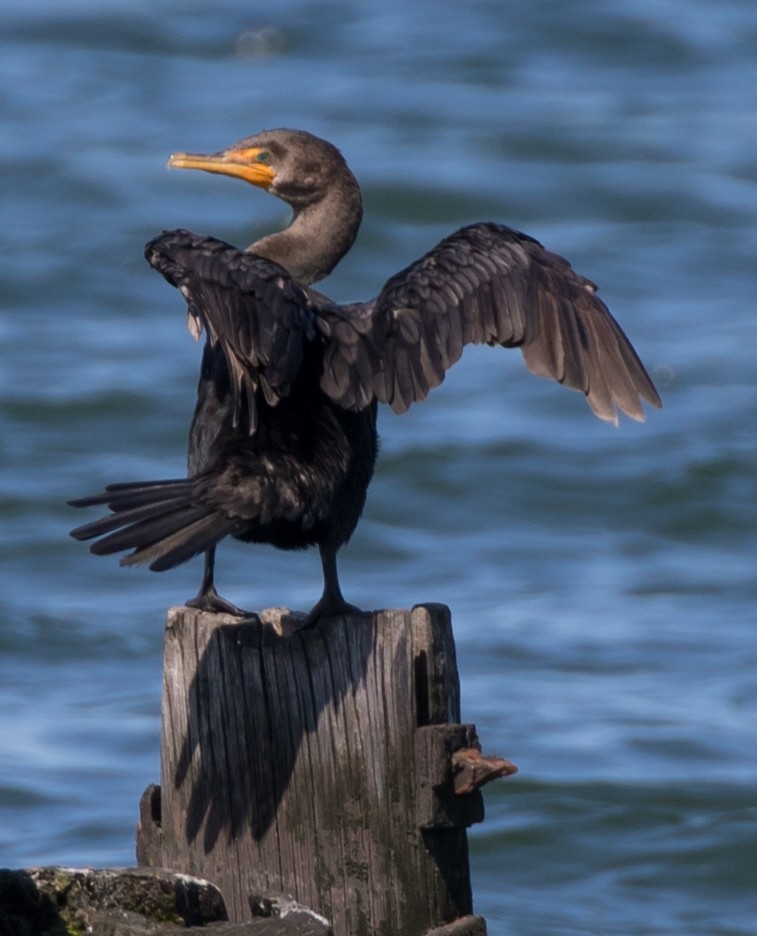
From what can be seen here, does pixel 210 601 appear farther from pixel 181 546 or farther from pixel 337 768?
pixel 337 768

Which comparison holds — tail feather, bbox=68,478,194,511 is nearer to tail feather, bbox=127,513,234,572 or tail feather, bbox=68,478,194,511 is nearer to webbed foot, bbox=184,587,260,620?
tail feather, bbox=127,513,234,572

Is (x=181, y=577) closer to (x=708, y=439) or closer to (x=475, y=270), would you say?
(x=708, y=439)

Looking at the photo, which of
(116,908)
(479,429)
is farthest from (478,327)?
(479,429)

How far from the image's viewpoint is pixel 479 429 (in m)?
14.2

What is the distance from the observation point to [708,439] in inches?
560

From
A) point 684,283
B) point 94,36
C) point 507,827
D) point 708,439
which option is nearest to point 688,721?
point 507,827

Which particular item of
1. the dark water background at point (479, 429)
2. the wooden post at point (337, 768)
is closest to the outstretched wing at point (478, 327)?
the wooden post at point (337, 768)

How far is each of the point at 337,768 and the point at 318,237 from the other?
1.90 m

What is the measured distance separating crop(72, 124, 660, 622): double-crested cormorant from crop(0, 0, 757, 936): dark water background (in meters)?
3.38

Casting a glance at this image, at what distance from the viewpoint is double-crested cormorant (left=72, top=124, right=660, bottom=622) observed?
4.61 metres

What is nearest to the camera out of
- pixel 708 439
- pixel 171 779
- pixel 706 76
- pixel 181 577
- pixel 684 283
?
pixel 171 779

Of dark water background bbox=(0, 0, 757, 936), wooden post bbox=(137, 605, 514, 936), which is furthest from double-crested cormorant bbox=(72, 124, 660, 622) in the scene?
dark water background bbox=(0, 0, 757, 936)

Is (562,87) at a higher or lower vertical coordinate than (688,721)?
higher

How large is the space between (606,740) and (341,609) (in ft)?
17.1
